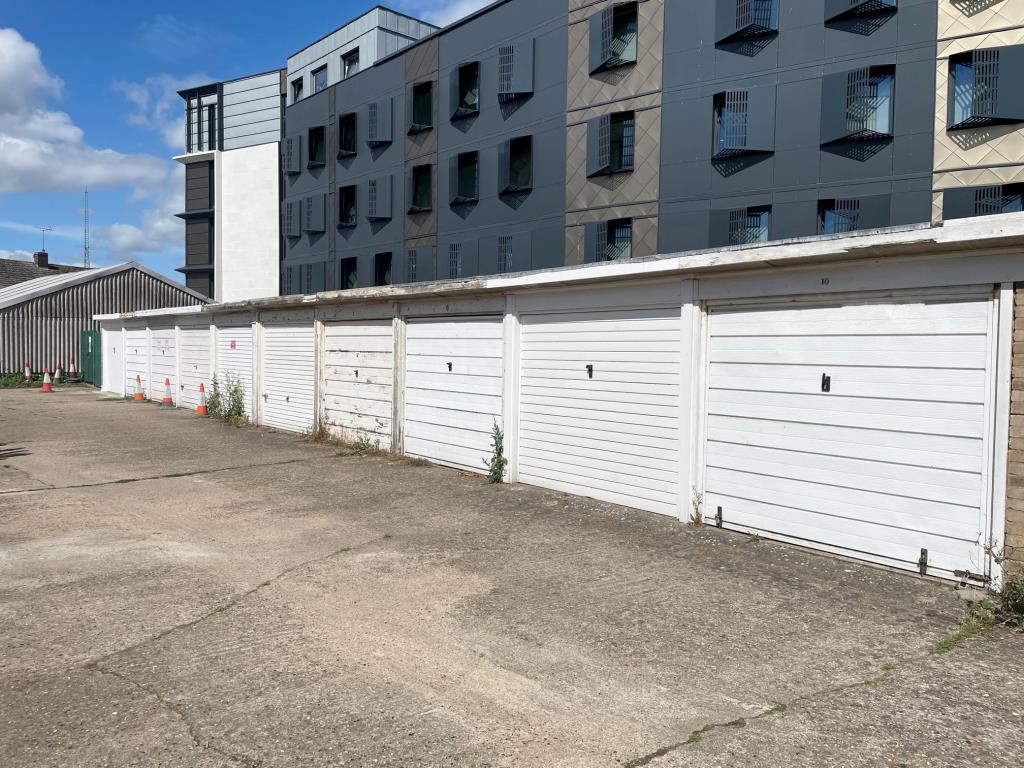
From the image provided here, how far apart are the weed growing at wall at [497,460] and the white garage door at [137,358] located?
1796 cm

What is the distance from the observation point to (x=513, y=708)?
4.01 metres

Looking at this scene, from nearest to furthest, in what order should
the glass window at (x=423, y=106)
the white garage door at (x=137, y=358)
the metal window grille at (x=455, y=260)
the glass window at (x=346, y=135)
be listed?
the white garage door at (x=137, y=358)
the metal window grille at (x=455, y=260)
the glass window at (x=423, y=106)
the glass window at (x=346, y=135)

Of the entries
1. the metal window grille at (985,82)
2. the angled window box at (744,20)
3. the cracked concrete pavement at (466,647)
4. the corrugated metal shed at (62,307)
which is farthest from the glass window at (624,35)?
the corrugated metal shed at (62,307)

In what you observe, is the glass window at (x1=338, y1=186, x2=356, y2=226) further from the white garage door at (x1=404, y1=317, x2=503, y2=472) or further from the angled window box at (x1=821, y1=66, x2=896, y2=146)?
the white garage door at (x1=404, y1=317, x2=503, y2=472)

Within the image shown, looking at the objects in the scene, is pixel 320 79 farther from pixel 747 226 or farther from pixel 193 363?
pixel 747 226

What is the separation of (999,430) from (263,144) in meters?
46.3

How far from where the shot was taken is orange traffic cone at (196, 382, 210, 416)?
19828 mm

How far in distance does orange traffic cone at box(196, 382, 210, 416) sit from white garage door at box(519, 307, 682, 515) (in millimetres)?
12383

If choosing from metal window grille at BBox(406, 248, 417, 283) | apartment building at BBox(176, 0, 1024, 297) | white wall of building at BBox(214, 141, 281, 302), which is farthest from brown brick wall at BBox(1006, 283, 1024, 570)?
white wall of building at BBox(214, 141, 281, 302)

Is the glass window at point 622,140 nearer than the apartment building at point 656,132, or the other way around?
the apartment building at point 656,132

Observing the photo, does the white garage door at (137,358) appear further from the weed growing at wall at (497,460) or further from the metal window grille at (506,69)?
the weed growing at wall at (497,460)

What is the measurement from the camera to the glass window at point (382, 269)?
29.6m

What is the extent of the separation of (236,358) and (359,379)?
6328 millimetres

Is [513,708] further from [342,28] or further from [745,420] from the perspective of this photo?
[342,28]
